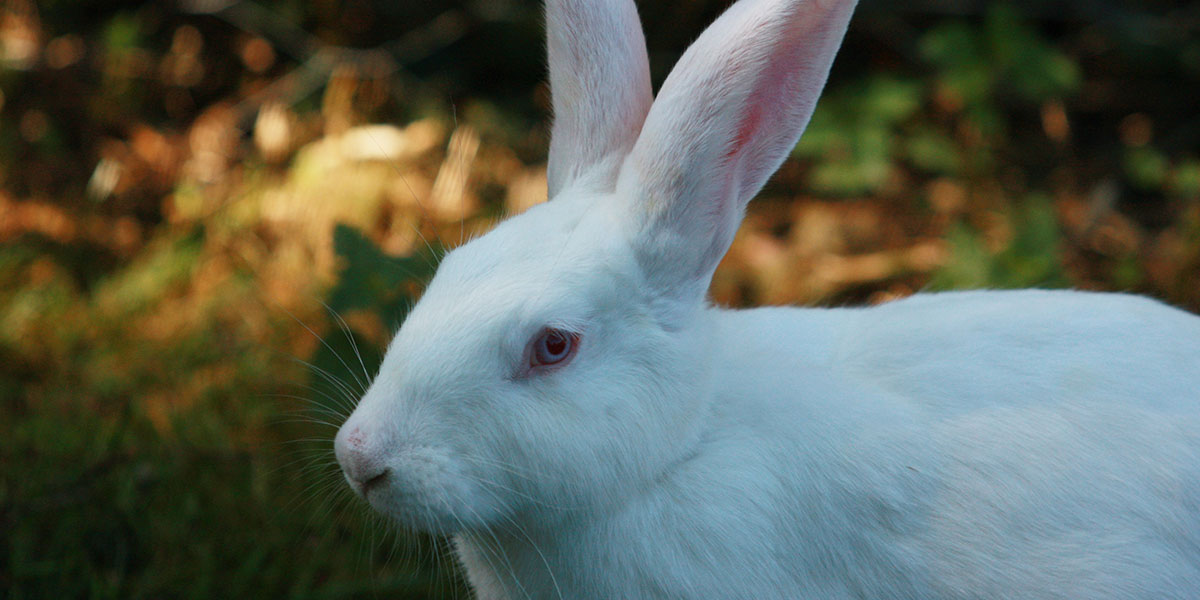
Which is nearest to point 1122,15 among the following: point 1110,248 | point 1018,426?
point 1110,248

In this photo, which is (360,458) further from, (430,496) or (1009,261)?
(1009,261)

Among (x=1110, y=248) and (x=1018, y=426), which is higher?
(x=1018, y=426)

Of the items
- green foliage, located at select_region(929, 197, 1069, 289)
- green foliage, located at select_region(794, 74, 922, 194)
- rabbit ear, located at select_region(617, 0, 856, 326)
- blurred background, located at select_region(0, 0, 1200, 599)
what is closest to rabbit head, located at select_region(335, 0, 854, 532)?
rabbit ear, located at select_region(617, 0, 856, 326)

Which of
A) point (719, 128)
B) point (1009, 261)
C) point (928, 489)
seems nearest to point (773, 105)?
point (719, 128)

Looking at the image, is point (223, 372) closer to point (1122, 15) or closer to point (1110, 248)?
point (1110, 248)

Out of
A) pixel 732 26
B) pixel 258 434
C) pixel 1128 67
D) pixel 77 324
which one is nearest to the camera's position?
pixel 732 26

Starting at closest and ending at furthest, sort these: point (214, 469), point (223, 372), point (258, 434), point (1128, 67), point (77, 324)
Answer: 1. point (214, 469)
2. point (258, 434)
3. point (223, 372)
4. point (77, 324)
5. point (1128, 67)
